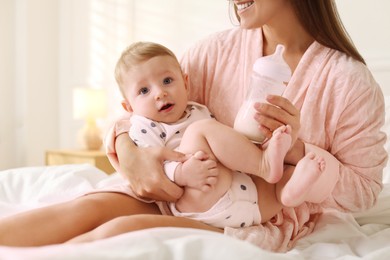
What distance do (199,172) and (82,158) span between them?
2.59 meters

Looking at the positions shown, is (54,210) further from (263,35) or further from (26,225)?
(263,35)

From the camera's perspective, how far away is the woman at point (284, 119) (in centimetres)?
123

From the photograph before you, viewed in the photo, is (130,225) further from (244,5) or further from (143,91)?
(244,5)

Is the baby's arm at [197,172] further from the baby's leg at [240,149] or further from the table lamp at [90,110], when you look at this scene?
the table lamp at [90,110]

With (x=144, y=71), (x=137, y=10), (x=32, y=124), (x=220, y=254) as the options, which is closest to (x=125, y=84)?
(x=144, y=71)

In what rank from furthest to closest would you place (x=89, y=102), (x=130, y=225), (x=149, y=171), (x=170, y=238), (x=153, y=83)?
(x=89, y=102) < (x=153, y=83) < (x=149, y=171) < (x=130, y=225) < (x=170, y=238)

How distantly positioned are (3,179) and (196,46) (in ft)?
2.93

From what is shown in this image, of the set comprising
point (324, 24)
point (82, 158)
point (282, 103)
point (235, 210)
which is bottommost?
point (82, 158)

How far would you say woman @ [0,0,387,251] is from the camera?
4.03 ft

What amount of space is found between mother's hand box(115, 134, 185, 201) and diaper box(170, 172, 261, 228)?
0.06 metres

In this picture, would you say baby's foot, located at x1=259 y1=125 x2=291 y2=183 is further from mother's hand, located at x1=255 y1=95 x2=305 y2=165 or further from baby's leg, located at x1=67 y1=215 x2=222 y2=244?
baby's leg, located at x1=67 y1=215 x2=222 y2=244

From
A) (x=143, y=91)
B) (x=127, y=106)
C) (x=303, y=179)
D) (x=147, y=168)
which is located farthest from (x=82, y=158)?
(x=303, y=179)

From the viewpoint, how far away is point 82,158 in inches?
145

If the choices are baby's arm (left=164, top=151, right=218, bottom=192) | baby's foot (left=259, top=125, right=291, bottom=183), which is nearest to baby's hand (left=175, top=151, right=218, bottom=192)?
baby's arm (left=164, top=151, right=218, bottom=192)
